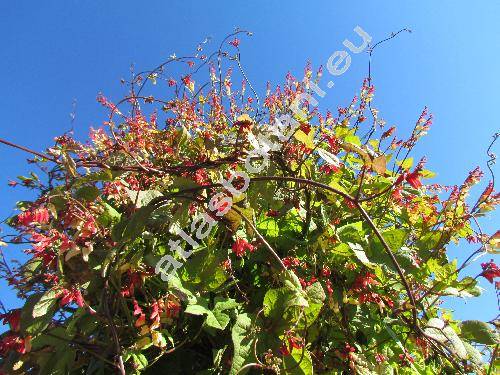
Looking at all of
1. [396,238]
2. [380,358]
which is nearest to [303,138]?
[396,238]

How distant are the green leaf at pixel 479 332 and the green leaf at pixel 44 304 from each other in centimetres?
142

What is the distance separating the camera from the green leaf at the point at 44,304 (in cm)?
124

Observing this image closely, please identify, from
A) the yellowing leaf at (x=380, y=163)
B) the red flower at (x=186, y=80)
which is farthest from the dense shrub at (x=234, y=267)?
the red flower at (x=186, y=80)

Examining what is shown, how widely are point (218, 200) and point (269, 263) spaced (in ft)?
1.15

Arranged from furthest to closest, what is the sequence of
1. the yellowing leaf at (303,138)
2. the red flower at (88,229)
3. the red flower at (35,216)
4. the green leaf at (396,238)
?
the green leaf at (396,238) < the yellowing leaf at (303,138) < the red flower at (88,229) < the red flower at (35,216)

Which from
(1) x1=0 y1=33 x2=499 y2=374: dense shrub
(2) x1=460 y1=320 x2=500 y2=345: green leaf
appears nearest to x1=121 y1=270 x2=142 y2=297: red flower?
(1) x1=0 y1=33 x2=499 y2=374: dense shrub

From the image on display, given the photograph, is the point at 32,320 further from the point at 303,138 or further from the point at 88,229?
the point at 303,138

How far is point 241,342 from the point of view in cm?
128

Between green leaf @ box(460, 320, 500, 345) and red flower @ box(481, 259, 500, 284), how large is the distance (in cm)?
17

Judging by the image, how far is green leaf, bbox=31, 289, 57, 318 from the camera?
124 centimetres

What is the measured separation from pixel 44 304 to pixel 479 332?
147 centimetres

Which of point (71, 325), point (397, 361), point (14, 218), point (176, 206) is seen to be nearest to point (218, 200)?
point (176, 206)

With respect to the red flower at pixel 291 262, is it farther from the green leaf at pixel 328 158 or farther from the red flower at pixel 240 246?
the green leaf at pixel 328 158

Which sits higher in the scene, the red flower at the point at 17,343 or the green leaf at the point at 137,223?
the green leaf at the point at 137,223
